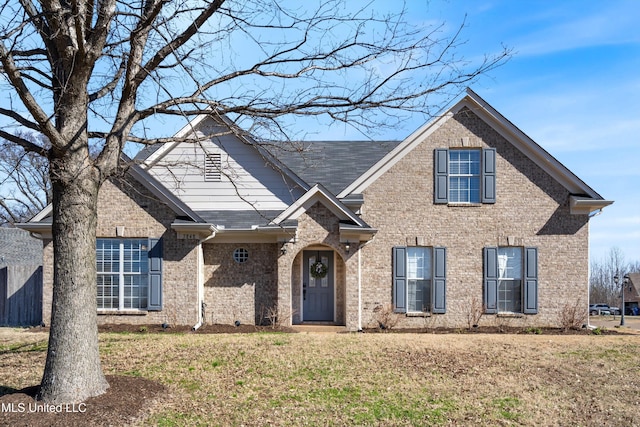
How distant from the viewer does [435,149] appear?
53.5ft

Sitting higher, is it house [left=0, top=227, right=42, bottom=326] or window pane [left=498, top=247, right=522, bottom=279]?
window pane [left=498, top=247, right=522, bottom=279]

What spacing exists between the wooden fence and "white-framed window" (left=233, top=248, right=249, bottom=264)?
6.47 metres

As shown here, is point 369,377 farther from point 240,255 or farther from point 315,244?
point 240,255

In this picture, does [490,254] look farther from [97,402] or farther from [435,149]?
[97,402]

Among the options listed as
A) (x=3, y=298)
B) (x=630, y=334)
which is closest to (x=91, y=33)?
(x=3, y=298)

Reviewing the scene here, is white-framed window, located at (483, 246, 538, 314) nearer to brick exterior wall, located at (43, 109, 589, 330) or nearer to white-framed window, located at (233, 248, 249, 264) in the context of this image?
brick exterior wall, located at (43, 109, 589, 330)

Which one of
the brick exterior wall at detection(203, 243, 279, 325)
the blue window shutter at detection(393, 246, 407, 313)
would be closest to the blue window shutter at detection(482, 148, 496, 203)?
the blue window shutter at detection(393, 246, 407, 313)

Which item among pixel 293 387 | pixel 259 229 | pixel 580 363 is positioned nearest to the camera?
pixel 293 387

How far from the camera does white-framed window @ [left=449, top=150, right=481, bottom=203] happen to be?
16453mm

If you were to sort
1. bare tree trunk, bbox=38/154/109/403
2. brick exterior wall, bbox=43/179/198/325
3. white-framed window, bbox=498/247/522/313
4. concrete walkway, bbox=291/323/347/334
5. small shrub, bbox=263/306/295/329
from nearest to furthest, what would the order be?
bare tree trunk, bbox=38/154/109/403 < concrete walkway, bbox=291/323/347/334 < small shrub, bbox=263/306/295/329 < brick exterior wall, bbox=43/179/198/325 < white-framed window, bbox=498/247/522/313

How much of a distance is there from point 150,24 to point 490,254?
38.2ft

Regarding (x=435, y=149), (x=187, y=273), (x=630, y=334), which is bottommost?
(x=630, y=334)

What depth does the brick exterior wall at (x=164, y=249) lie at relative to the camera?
1552 cm

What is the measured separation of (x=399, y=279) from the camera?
634 inches
